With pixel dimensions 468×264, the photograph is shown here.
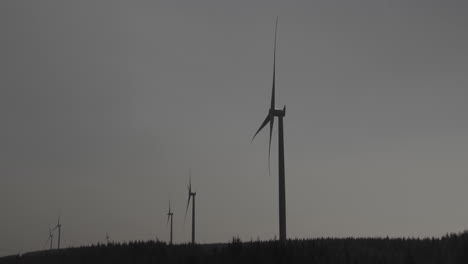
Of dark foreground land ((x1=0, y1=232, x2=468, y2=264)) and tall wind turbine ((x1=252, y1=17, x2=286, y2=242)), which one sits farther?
tall wind turbine ((x1=252, y1=17, x2=286, y2=242))

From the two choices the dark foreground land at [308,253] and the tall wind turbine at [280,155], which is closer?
the dark foreground land at [308,253]

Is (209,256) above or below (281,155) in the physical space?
below

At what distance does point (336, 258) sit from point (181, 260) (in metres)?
7.10

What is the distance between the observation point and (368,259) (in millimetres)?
19891

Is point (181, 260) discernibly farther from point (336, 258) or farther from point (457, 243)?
point (457, 243)

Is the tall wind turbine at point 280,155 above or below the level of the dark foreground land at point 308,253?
above

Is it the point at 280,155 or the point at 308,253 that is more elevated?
the point at 280,155

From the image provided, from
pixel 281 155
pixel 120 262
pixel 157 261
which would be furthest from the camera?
pixel 281 155

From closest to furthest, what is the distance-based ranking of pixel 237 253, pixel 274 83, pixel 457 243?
pixel 457 243 → pixel 237 253 → pixel 274 83

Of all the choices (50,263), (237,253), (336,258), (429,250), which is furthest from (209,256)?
(50,263)

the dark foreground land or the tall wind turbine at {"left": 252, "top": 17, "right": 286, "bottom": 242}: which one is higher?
the tall wind turbine at {"left": 252, "top": 17, "right": 286, "bottom": 242}

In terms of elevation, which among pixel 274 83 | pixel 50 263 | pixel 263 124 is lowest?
pixel 50 263

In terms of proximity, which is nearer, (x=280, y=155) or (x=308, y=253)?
(x=308, y=253)

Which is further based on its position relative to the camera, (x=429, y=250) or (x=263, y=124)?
(x=263, y=124)
